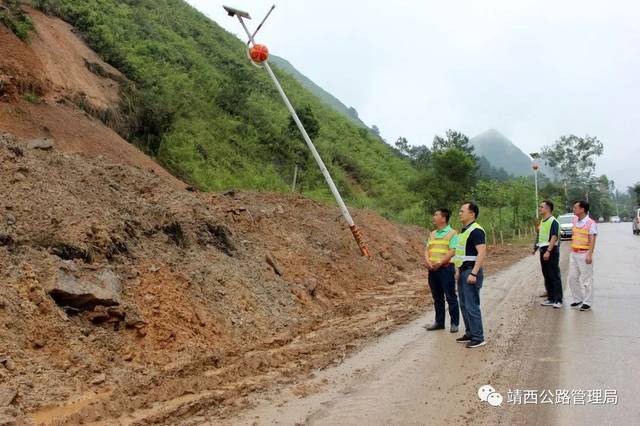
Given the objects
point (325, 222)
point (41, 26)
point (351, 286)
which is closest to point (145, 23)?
point (41, 26)

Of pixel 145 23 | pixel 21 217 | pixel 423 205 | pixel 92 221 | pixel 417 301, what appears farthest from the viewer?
pixel 423 205

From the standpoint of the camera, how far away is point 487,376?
528 centimetres

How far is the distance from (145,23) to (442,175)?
2007 centimetres

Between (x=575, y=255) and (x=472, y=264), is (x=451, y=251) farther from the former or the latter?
(x=575, y=255)

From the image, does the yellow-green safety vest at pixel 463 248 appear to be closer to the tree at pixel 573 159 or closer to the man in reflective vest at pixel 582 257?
the man in reflective vest at pixel 582 257

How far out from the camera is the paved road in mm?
4367

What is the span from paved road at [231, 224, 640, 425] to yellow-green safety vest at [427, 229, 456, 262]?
1.04 m

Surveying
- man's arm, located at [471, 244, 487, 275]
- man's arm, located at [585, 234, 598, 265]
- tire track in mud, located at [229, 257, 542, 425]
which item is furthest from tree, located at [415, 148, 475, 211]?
man's arm, located at [471, 244, 487, 275]

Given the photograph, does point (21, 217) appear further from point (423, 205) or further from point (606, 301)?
point (423, 205)

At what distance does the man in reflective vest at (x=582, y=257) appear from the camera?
8242mm

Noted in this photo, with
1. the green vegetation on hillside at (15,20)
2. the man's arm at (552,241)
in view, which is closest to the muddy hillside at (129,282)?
the man's arm at (552,241)

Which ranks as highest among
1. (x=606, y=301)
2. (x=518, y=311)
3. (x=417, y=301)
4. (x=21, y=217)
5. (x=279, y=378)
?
(x=606, y=301)

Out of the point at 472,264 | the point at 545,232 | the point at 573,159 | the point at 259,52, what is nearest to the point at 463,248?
the point at 472,264

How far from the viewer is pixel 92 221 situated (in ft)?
24.7
